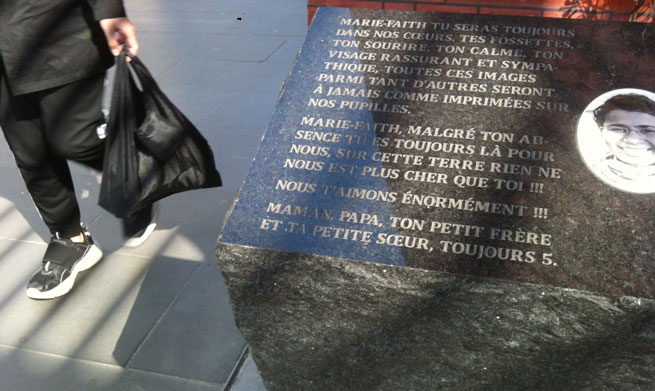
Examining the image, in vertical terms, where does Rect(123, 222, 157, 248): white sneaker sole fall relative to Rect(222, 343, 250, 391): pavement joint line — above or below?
below

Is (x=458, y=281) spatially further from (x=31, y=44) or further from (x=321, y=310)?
(x=31, y=44)

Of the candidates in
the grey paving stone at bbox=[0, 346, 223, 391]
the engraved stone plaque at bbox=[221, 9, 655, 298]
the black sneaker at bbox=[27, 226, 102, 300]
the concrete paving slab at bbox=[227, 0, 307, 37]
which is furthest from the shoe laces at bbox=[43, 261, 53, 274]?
the concrete paving slab at bbox=[227, 0, 307, 37]

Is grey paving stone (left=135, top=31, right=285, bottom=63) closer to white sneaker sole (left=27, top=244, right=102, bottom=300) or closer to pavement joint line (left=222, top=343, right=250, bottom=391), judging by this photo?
white sneaker sole (left=27, top=244, right=102, bottom=300)

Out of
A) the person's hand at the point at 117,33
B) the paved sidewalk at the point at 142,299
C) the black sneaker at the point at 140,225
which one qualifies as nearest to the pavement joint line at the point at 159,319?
the paved sidewalk at the point at 142,299

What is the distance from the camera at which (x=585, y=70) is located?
2133 mm

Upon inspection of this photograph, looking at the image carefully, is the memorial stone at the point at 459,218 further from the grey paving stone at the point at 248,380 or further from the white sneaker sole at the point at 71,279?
the white sneaker sole at the point at 71,279

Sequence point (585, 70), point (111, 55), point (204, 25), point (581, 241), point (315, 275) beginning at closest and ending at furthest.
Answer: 1. point (581, 241)
2. point (315, 275)
3. point (585, 70)
4. point (111, 55)
5. point (204, 25)

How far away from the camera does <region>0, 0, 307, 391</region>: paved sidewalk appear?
2.54 meters

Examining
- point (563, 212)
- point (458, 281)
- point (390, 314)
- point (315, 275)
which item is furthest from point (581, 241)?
point (315, 275)

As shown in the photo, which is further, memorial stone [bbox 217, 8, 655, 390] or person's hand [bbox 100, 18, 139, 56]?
person's hand [bbox 100, 18, 139, 56]

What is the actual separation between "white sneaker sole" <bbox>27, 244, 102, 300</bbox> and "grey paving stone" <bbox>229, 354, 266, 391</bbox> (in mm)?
1151

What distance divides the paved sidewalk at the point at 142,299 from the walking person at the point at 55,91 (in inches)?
9.0

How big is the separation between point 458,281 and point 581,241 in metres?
0.40

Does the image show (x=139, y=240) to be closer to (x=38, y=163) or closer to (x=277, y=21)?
(x=38, y=163)
